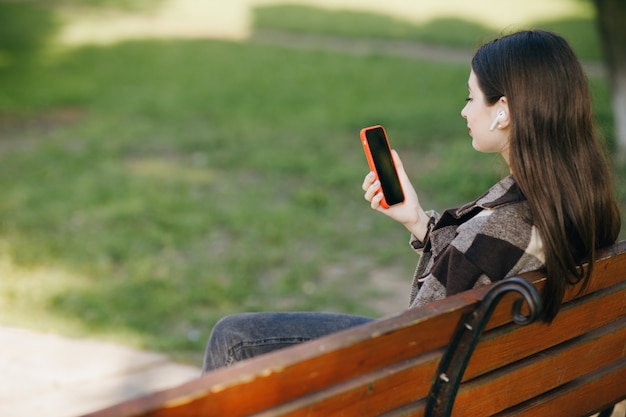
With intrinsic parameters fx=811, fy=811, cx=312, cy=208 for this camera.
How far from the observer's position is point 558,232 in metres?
1.95

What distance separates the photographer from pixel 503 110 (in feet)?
6.86

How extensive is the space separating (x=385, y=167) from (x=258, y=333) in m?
0.64

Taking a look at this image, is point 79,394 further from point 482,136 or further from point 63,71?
point 63,71

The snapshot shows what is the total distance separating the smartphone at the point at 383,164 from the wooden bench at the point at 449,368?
608 millimetres

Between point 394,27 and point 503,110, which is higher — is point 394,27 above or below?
above

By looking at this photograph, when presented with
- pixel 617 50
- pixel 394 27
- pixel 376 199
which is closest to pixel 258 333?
pixel 376 199

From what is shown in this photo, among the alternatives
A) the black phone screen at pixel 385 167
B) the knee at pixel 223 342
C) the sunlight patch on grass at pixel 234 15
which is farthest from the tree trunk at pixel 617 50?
the sunlight patch on grass at pixel 234 15

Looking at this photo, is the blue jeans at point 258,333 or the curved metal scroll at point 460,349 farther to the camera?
the blue jeans at point 258,333

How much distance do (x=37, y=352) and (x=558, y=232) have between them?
2.88m

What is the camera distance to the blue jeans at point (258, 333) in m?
2.44

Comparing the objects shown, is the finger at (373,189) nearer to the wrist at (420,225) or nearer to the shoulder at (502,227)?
the wrist at (420,225)

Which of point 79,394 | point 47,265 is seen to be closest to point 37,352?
point 79,394

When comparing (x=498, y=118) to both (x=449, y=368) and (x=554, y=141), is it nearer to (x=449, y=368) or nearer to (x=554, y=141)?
(x=554, y=141)

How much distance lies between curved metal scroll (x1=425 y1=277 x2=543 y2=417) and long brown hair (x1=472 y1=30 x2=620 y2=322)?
31cm
